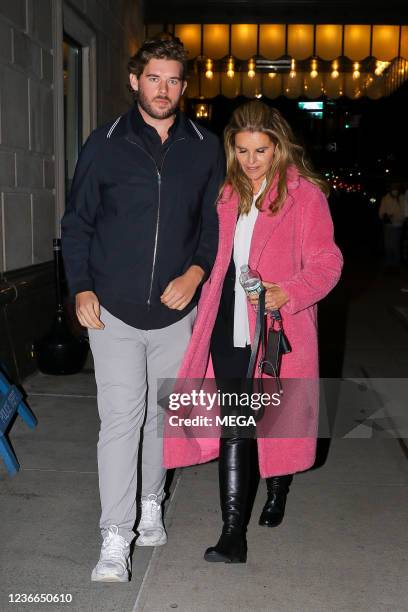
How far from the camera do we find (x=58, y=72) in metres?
7.76

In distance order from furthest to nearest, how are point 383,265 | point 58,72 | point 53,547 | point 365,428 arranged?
point 383,265 < point 58,72 < point 365,428 < point 53,547

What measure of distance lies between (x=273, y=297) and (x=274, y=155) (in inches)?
24.0

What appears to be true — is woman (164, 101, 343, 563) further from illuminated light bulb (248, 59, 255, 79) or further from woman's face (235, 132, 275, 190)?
illuminated light bulb (248, 59, 255, 79)

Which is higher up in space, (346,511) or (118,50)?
(118,50)

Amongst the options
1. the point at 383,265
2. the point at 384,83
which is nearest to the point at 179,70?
the point at 383,265

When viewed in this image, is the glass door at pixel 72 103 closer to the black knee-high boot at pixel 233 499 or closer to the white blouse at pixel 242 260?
the white blouse at pixel 242 260

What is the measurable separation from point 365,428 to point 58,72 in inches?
175

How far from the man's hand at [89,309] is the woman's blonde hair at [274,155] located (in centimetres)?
75

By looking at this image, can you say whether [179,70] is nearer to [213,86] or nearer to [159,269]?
[159,269]

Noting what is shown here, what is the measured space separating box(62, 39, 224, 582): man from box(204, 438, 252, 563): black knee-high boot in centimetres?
41

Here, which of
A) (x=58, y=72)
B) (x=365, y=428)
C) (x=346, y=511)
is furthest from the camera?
(x=58, y=72)

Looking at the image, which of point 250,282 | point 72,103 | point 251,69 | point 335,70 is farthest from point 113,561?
point 335,70

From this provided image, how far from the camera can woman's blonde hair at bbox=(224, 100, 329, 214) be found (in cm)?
339

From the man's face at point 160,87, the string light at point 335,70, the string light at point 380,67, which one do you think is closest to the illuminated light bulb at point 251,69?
the string light at point 335,70
